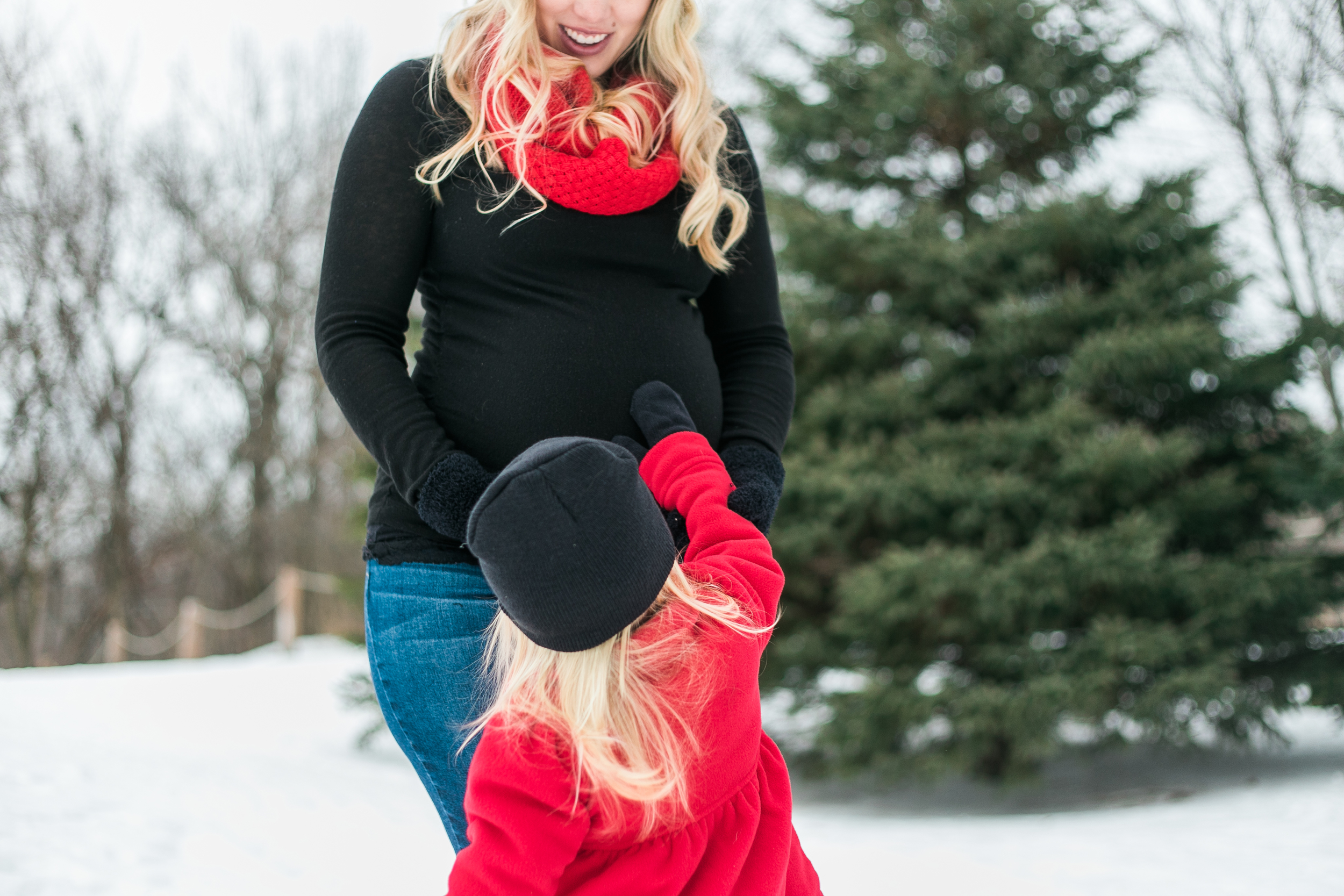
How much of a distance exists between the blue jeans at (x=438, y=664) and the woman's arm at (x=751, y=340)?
1.30 feet

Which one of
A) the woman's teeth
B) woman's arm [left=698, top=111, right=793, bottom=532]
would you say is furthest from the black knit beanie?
the woman's teeth

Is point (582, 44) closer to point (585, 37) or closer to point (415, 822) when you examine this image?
point (585, 37)

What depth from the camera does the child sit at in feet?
3.36

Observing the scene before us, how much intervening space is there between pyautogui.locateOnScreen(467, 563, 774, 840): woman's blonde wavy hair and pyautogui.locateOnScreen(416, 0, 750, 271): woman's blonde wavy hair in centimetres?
55

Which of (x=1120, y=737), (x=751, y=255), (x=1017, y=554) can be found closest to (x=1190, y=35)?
(x=1017, y=554)

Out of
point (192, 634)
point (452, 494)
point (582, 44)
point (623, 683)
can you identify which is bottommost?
point (192, 634)

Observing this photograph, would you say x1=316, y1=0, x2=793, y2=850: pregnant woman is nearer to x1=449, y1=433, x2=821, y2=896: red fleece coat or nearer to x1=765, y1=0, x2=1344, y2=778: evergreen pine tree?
x1=449, y1=433, x2=821, y2=896: red fleece coat

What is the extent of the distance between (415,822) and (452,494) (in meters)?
3.36

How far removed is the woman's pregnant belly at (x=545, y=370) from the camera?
126cm

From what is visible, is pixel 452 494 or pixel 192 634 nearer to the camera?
pixel 452 494

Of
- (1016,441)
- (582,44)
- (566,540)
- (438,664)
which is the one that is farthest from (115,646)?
(566,540)

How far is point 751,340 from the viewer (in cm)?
150

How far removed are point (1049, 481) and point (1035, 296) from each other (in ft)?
2.94

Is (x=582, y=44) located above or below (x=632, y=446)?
above
